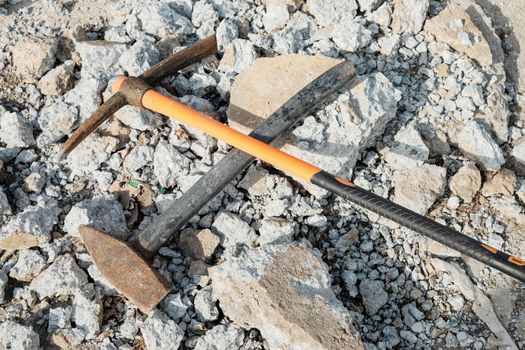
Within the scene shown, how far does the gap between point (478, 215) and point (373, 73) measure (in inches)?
42.8

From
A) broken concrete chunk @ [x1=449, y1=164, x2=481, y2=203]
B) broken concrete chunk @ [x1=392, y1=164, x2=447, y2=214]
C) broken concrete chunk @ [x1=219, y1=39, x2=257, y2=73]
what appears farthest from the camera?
broken concrete chunk @ [x1=219, y1=39, x2=257, y2=73]

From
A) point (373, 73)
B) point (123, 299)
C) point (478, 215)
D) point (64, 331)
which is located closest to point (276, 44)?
point (373, 73)

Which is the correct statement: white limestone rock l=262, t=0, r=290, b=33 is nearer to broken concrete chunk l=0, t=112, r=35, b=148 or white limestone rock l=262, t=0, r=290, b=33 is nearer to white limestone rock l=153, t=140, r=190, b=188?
white limestone rock l=153, t=140, r=190, b=188

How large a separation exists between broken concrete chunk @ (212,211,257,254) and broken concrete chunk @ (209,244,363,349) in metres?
0.20

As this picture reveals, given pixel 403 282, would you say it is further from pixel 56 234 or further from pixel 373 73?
pixel 56 234

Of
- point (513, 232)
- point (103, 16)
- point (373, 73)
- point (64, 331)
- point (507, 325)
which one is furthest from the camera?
point (103, 16)

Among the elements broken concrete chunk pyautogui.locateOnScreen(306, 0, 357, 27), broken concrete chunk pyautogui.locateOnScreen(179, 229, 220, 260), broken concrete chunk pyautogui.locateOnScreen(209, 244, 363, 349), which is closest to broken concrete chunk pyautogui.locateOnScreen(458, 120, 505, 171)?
broken concrete chunk pyautogui.locateOnScreen(306, 0, 357, 27)

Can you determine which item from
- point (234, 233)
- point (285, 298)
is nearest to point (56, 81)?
point (234, 233)

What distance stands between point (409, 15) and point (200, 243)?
6.97ft

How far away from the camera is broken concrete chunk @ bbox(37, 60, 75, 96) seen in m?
3.72

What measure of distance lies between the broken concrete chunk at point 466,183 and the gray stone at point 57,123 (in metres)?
2.35

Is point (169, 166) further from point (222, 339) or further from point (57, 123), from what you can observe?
point (222, 339)

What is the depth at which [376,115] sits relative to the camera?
135 inches

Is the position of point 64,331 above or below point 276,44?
below
